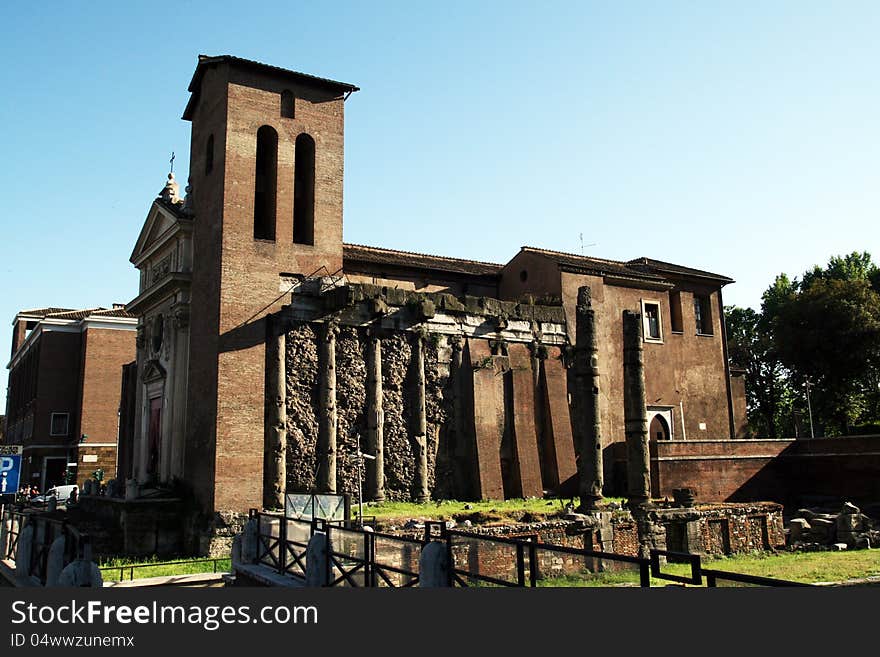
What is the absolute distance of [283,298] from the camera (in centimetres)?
2236

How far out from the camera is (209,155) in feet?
79.2

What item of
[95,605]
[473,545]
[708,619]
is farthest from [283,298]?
[708,619]

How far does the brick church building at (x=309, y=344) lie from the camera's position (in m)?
21.4

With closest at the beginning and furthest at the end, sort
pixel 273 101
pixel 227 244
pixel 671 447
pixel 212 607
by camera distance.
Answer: pixel 212 607 < pixel 227 244 < pixel 273 101 < pixel 671 447

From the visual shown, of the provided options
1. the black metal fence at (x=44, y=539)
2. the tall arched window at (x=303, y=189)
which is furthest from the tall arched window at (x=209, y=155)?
the black metal fence at (x=44, y=539)

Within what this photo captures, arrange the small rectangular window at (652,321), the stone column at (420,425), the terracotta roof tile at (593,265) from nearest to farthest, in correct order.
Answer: the stone column at (420,425), the terracotta roof tile at (593,265), the small rectangular window at (652,321)

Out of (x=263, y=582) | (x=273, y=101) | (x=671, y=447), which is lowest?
(x=263, y=582)

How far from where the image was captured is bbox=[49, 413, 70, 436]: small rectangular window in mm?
42094

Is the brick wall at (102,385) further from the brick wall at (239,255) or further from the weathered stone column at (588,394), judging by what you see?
the weathered stone column at (588,394)

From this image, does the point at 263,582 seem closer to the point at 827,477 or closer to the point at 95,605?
the point at 95,605

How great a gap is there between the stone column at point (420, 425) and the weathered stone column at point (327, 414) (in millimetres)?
2991

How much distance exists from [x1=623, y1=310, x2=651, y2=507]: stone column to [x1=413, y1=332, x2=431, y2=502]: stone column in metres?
6.49

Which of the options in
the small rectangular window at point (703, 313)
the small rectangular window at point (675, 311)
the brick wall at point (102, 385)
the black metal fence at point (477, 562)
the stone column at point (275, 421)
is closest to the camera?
the black metal fence at point (477, 562)

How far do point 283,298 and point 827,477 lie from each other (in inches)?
852
